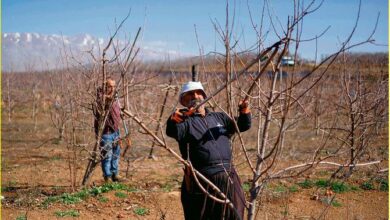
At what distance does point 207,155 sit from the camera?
2.69m

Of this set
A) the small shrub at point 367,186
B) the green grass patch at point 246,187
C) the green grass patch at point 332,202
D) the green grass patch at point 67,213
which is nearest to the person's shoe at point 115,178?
the green grass patch at point 67,213

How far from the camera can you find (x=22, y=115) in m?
18.7

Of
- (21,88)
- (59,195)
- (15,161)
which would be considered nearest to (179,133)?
(59,195)

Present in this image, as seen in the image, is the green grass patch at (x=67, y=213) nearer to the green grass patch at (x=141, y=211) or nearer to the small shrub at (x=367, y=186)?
the green grass patch at (x=141, y=211)

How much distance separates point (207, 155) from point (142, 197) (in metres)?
2.99

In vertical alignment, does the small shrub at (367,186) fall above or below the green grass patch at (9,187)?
above

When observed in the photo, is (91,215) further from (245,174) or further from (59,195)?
(245,174)

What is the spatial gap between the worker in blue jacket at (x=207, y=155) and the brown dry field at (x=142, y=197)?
551 mm

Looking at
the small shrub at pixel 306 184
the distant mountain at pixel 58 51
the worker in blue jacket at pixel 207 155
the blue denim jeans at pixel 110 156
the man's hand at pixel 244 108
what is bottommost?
the small shrub at pixel 306 184

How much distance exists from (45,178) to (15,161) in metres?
2.23

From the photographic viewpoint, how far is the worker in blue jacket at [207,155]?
269 centimetres

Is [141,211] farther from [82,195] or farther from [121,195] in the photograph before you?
[82,195]

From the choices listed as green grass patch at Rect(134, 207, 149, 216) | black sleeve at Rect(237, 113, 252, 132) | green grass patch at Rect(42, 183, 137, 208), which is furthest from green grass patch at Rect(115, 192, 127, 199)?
black sleeve at Rect(237, 113, 252, 132)

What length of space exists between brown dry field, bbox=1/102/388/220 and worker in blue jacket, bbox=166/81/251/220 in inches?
21.7
